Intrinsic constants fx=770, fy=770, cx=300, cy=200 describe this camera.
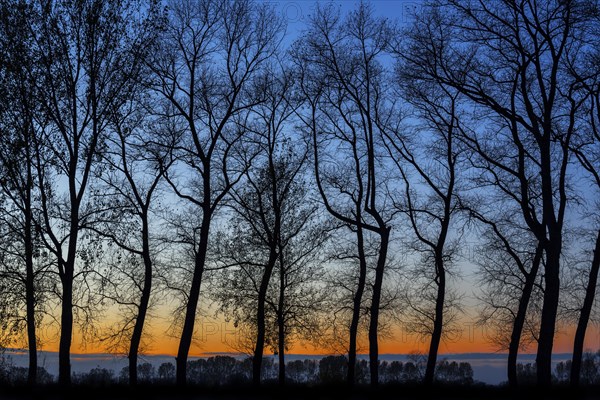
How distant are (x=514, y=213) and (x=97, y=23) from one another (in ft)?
70.6

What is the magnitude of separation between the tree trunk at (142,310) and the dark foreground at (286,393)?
716 centimetres

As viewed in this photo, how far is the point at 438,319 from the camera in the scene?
36.0 metres

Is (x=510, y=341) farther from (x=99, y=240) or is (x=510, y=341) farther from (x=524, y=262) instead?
(x=99, y=240)

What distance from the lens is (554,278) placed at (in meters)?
27.8

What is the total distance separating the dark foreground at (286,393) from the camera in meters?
24.3

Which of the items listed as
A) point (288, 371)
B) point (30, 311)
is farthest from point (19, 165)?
point (288, 371)

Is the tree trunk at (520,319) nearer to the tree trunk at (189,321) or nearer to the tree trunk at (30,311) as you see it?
the tree trunk at (189,321)

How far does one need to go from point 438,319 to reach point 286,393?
12290 millimetres

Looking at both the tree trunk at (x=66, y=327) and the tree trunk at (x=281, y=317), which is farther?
the tree trunk at (x=281, y=317)

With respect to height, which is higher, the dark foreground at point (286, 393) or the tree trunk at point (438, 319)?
the tree trunk at point (438, 319)

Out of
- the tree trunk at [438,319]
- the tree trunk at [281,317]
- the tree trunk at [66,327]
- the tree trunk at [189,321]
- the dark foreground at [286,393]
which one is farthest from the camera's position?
the tree trunk at [281,317]

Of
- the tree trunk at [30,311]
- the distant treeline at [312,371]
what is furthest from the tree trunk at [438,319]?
the tree trunk at [30,311]

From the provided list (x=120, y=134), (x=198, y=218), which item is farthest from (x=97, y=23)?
(x=198, y=218)

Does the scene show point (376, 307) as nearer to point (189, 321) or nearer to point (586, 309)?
point (189, 321)
